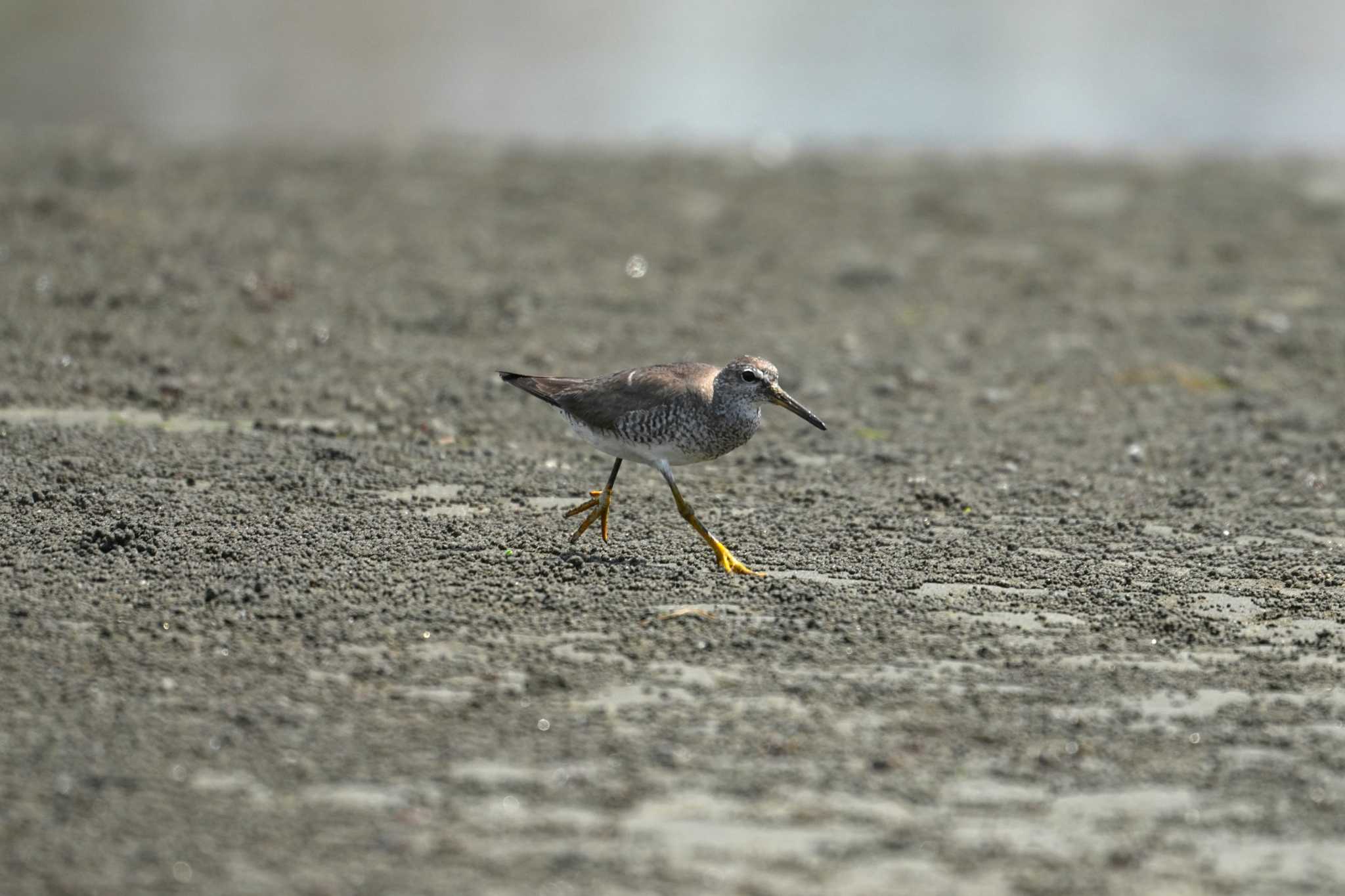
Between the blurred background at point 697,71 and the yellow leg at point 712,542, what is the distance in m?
12.8

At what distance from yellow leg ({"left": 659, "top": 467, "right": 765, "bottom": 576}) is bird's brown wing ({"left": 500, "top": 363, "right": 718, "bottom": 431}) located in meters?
0.38

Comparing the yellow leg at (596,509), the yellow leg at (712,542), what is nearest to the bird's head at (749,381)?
the yellow leg at (712,542)

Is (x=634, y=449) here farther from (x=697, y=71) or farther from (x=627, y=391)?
(x=697, y=71)

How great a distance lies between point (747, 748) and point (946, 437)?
4828mm

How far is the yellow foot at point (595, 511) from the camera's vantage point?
7949mm

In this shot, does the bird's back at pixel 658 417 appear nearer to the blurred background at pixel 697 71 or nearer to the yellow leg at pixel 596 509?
the yellow leg at pixel 596 509

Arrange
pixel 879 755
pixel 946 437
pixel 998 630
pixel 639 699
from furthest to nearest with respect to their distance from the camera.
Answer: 1. pixel 946 437
2. pixel 998 630
3. pixel 639 699
4. pixel 879 755

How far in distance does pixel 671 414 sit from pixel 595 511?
61cm

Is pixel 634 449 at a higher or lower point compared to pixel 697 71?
lower

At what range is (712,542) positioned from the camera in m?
7.71

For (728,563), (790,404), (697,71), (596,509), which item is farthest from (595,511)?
(697,71)

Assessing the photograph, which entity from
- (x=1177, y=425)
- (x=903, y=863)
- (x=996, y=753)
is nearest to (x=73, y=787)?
(x=903, y=863)

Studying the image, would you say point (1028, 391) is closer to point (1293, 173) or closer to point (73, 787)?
point (73, 787)

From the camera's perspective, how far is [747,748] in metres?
5.71
